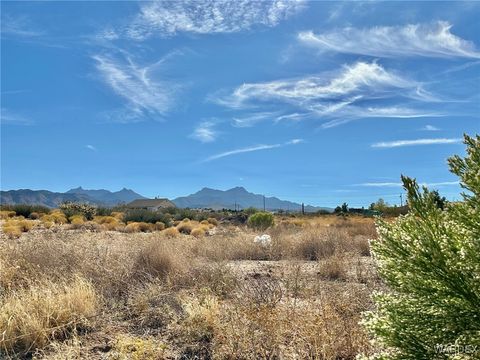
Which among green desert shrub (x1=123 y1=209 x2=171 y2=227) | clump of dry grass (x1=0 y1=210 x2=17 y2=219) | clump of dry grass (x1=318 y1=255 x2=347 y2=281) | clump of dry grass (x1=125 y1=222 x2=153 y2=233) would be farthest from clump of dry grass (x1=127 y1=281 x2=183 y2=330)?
clump of dry grass (x1=0 y1=210 x2=17 y2=219)

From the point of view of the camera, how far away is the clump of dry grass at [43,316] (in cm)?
537

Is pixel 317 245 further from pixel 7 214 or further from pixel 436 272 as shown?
pixel 7 214

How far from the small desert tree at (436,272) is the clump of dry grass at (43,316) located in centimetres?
436

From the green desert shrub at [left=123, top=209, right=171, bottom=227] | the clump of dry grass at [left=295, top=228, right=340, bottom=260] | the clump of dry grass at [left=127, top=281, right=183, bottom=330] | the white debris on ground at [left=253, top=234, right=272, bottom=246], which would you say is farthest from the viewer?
the green desert shrub at [left=123, top=209, right=171, bottom=227]

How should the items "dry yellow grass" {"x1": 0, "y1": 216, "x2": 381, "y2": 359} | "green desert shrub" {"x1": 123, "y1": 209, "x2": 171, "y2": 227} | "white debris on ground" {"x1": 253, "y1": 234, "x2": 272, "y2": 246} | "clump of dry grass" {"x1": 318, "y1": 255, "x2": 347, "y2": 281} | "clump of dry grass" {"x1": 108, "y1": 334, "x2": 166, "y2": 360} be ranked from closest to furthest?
1. "clump of dry grass" {"x1": 108, "y1": 334, "x2": 166, "y2": 360}
2. "dry yellow grass" {"x1": 0, "y1": 216, "x2": 381, "y2": 359}
3. "clump of dry grass" {"x1": 318, "y1": 255, "x2": 347, "y2": 281}
4. "white debris on ground" {"x1": 253, "y1": 234, "x2": 272, "y2": 246}
5. "green desert shrub" {"x1": 123, "y1": 209, "x2": 171, "y2": 227}

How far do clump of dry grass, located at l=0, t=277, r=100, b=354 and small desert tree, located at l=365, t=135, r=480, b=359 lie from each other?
4358 millimetres

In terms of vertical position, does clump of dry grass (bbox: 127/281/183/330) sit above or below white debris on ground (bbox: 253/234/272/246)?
below

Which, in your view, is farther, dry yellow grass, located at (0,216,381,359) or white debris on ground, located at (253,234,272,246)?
white debris on ground, located at (253,234,272,246)

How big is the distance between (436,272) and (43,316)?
508cm

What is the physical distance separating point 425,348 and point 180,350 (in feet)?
12.6

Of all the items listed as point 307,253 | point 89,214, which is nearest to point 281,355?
point 307,253

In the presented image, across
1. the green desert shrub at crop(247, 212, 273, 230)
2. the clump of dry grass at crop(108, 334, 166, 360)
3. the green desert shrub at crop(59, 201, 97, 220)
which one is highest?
the green desert shrub at crop(59, 201, 97, 220)

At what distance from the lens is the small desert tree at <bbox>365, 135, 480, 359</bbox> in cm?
179

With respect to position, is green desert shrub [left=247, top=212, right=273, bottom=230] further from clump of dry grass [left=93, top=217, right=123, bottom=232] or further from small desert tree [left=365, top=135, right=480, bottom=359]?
small desert tree [left=365, top=135, right=480, bottom=359]
